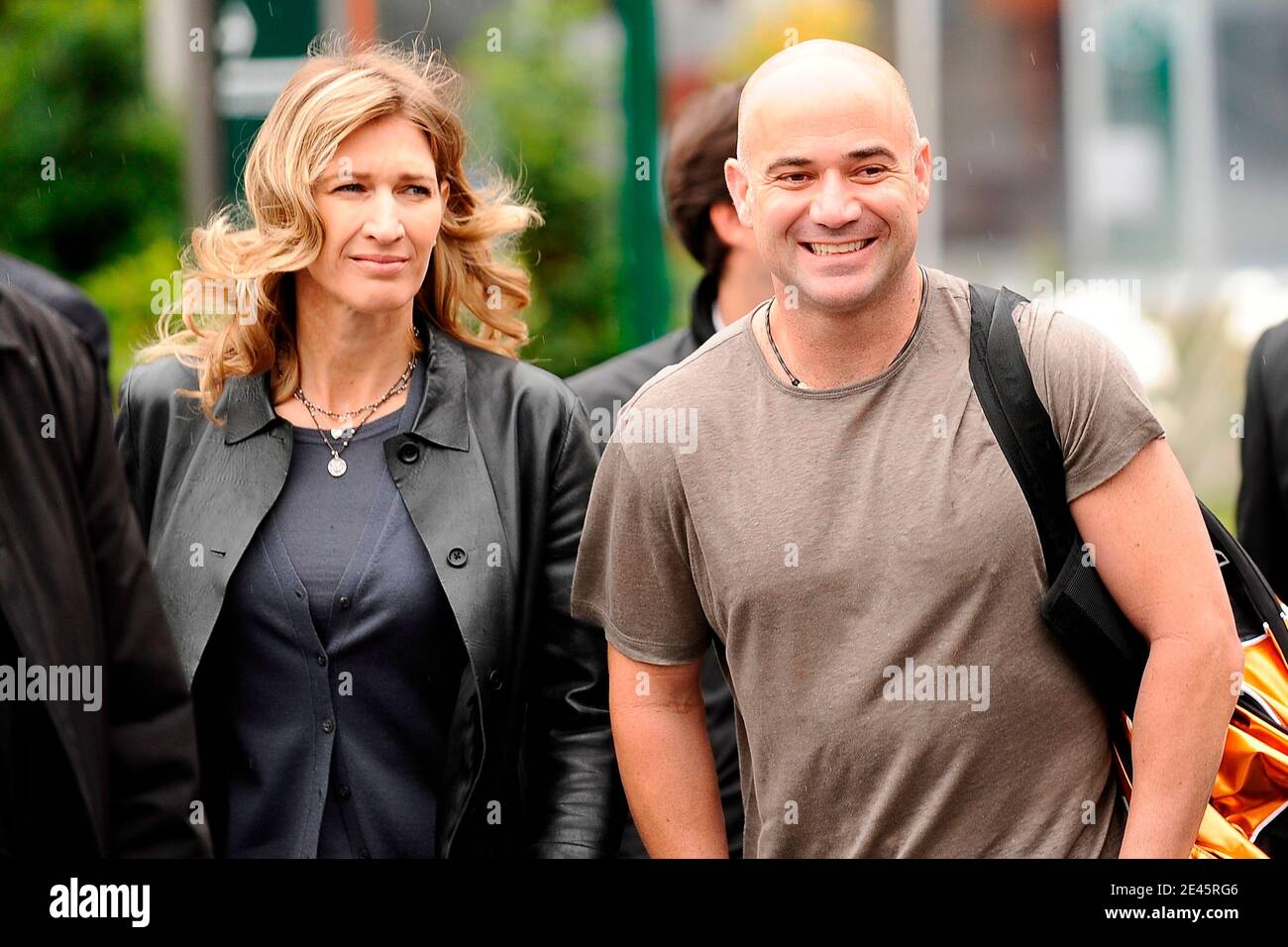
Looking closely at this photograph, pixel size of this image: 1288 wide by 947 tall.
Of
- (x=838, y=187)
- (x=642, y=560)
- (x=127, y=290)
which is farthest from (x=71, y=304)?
(x=838, y=187)

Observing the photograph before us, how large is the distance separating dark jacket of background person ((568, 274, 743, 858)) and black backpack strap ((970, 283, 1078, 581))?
832 millimetres

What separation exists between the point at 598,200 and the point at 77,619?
3.09m

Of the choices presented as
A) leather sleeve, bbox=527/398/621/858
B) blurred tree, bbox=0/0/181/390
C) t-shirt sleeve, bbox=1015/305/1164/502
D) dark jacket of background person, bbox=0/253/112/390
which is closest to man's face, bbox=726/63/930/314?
t-shirt sleeve, bbox=1015/305/1164/502

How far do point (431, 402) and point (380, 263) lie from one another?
0.24 metres

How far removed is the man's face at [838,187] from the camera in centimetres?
206

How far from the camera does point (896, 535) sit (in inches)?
80.0

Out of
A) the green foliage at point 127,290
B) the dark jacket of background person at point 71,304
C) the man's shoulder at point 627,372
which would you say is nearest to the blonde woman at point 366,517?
the man's shoulder at point 627,372

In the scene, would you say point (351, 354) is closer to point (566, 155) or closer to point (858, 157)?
point (858, 157)

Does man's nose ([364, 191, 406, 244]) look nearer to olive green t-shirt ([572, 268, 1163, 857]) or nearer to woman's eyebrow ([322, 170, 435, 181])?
woman's eyebrow ([322, 170, 435, 181])

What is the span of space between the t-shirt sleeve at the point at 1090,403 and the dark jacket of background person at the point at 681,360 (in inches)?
35.1

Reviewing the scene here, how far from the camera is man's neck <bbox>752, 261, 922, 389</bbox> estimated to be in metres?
2.10

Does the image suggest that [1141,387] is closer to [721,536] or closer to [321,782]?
[721,536]

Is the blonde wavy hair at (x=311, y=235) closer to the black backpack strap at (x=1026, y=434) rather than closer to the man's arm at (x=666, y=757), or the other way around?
the man's arm at (x=666, y=757)

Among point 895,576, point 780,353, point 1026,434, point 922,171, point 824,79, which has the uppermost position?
point 824,79
